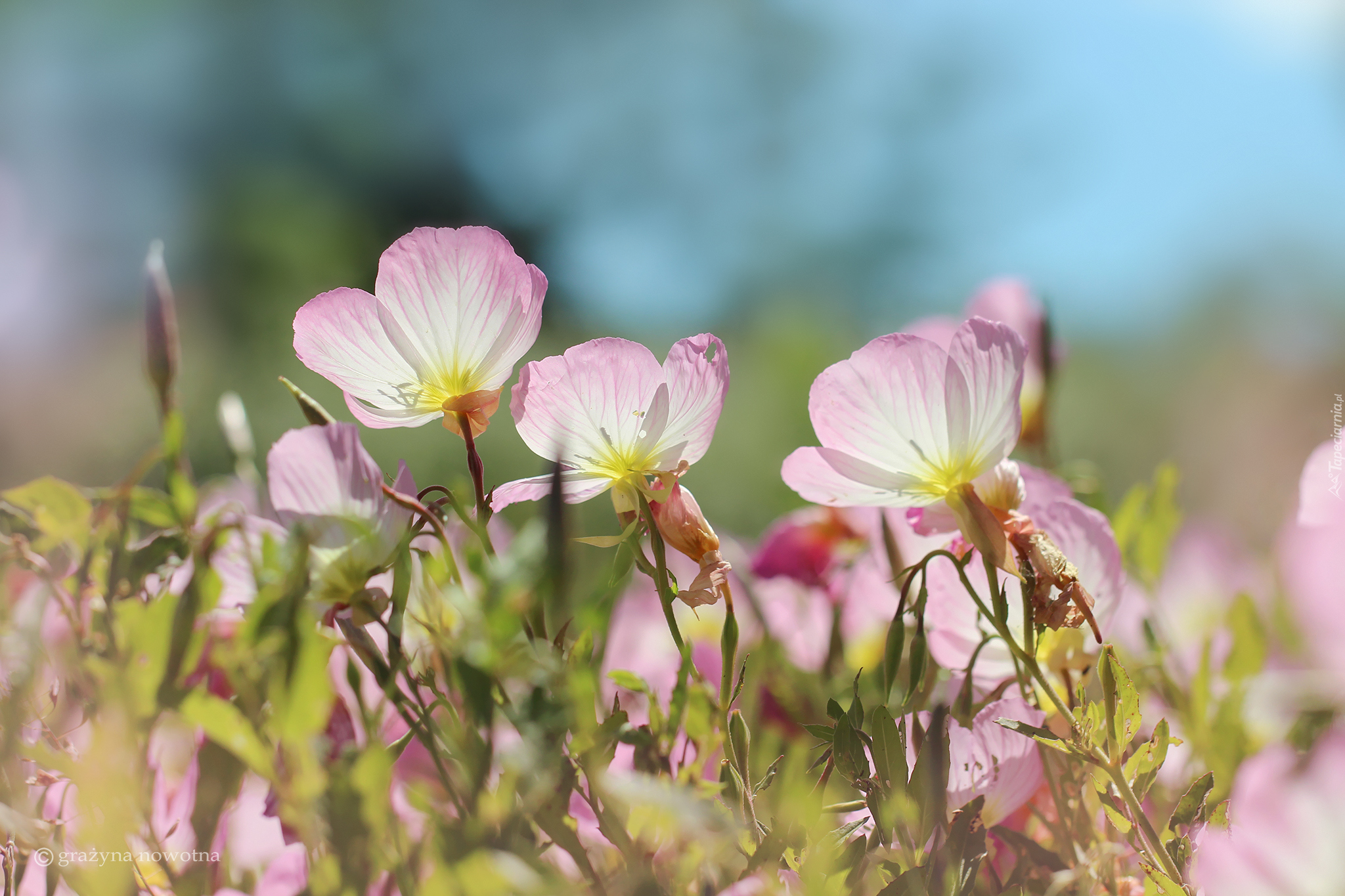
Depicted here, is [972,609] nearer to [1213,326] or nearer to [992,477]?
[992,477]

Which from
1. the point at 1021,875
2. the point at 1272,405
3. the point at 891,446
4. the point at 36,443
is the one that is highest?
the point at 891,446

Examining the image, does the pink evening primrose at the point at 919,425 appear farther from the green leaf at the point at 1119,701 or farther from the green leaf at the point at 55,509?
the green leaf at the point at 55,509

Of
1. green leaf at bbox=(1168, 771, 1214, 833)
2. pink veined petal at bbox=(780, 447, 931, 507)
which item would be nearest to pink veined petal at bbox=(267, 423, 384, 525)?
pink veined petal at bbox=(780, 447, 931, 507)

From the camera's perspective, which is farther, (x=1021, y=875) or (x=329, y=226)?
(x=329, y=226)

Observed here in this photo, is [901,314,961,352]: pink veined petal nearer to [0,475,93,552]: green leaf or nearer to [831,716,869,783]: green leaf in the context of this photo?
[831,716,869,783]: green leaf

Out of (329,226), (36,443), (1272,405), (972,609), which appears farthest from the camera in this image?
(329,226)

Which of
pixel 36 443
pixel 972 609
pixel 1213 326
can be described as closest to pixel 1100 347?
pixel 1213 326

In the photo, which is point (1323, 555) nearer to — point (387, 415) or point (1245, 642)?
point (1245, 642)
